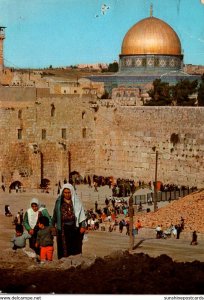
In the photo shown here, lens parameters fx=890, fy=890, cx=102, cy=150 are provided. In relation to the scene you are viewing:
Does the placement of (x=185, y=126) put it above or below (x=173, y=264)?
above

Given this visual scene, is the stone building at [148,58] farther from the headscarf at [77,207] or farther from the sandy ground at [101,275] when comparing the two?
the headscarf at [77,207]

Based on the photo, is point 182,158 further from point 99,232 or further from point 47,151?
point 99,232

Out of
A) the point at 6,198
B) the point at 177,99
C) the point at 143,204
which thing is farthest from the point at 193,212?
the point at 177,99

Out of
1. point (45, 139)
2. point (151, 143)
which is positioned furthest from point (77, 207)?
point (45, 139)

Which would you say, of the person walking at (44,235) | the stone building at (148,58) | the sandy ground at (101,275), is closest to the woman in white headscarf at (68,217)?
the person walking at (44,235)

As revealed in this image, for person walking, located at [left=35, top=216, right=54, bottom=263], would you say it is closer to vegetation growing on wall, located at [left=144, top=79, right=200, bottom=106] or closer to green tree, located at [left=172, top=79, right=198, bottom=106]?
vegetation growing on wall, located at [left=144, top=79, right=200, bottom=106]

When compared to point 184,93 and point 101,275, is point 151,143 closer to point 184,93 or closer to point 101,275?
point 184,93

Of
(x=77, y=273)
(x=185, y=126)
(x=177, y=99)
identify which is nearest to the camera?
(x=77, y=273)
